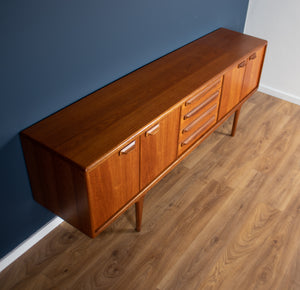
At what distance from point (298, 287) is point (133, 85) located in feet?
4.41

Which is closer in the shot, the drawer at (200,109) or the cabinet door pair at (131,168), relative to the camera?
the cabinet door pair at (131,168)

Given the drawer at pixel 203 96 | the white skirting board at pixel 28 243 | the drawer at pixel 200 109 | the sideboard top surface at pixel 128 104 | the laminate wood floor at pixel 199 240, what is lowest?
the laminate wood floor at pixel 199 240

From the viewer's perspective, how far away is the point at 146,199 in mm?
2348

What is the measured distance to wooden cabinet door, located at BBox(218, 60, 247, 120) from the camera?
2379mm

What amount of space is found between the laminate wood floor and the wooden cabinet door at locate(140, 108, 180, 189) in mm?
363

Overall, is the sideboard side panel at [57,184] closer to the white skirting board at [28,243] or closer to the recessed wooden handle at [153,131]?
the white skirting board at [28,243]

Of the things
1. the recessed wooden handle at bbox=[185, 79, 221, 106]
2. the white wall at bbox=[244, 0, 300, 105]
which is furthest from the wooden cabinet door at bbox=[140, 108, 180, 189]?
the white wall at bbox=[244, 0, 300, 105]

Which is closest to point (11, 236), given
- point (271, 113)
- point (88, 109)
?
point (88, 109)

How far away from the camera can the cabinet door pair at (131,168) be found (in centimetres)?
161

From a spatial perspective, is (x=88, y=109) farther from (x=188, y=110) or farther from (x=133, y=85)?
(x=188, y=110)

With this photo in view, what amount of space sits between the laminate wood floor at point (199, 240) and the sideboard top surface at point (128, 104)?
2.28ft

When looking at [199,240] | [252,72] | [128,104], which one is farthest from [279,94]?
[128,104]

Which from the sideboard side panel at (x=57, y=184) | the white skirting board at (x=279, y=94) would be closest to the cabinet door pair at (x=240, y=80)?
the white skirting board at (x=279, y=94)

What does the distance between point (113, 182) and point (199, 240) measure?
2.35ft
